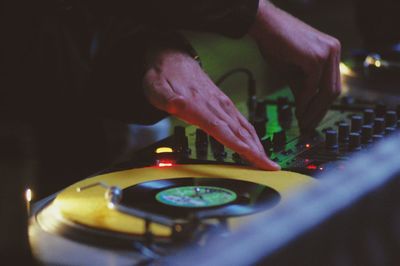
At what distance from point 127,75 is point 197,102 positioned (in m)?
0.27

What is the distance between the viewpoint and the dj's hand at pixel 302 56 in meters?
1.51

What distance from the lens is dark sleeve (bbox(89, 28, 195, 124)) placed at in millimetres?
1385

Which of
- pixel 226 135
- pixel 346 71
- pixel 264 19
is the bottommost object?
pixel 346 71

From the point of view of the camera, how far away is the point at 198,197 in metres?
0.98

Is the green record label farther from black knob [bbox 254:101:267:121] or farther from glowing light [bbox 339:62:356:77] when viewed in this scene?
glowing light [bbox 339:62:356:77]

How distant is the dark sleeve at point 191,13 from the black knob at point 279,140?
0.25 metres

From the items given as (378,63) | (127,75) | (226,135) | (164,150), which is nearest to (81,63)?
(127,75)

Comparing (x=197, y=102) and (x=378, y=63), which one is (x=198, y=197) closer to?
(x=197, y=102)

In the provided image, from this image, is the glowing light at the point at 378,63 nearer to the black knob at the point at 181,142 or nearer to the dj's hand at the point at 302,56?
the dj's hand at the point at 302,56

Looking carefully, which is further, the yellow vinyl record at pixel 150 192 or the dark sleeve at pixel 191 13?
the dark sleeve at pixel 191 13

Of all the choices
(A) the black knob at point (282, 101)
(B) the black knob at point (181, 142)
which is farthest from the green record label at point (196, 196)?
(A) the black knob at point (282, 101)

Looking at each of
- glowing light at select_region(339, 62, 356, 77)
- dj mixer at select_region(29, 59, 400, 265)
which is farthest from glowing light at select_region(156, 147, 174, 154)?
glowing light at select_region(339, 62, 356, 77)

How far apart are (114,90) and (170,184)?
1.68ft

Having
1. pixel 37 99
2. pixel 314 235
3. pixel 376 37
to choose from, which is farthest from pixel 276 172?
pixel 376 37
